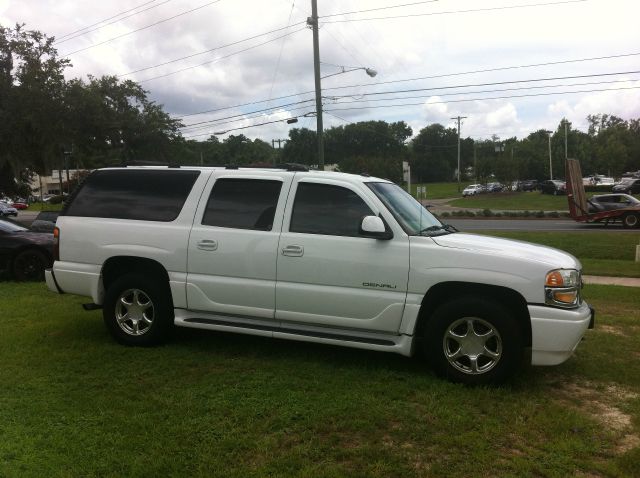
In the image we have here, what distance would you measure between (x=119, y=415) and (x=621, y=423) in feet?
11.9

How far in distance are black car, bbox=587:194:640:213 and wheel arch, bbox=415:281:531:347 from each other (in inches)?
1011

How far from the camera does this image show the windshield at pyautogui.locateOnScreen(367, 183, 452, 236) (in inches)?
194

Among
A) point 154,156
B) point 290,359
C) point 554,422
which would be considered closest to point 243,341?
point 290,359

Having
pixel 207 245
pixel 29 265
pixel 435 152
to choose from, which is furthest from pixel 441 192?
pixel 207 245

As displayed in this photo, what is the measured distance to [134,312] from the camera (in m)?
5.71

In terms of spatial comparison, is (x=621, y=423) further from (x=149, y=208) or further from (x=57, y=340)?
(x=57, y=340)

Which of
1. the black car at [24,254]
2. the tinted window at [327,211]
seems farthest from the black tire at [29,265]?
the tinted window at [327,211]

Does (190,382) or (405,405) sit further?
(190,382)

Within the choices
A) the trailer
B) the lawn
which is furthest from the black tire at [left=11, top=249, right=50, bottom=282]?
the trailer

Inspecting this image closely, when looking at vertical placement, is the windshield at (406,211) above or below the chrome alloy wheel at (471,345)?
above

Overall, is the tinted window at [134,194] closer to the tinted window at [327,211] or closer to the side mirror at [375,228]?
the tinted window at [327,211]

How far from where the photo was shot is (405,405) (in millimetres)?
4152

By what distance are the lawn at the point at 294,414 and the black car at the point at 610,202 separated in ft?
80.2

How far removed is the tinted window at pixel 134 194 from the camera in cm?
561
